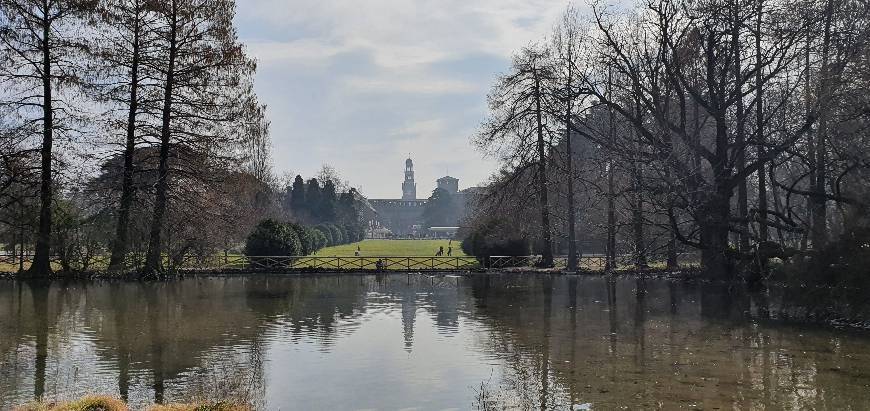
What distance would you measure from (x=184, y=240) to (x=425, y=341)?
1935 cm

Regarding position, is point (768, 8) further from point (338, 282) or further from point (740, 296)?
point (338, 282)

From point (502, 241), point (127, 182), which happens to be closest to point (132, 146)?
point (127, 182)

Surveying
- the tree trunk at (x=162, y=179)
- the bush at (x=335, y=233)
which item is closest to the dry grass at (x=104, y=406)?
the tree trunk at (x=162, y=179)

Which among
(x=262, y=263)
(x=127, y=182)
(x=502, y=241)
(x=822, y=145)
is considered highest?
(x=822, y=145)

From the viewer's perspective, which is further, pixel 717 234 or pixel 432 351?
pixel 717 234

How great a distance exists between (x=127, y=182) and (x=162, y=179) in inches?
52.9

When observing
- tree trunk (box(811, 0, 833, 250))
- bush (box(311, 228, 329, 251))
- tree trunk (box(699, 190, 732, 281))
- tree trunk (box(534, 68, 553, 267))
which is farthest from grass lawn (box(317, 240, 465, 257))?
tree trunk (box(811, 0, 833, 250))

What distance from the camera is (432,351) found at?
13586 mm

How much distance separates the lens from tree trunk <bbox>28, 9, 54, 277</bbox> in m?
27.5

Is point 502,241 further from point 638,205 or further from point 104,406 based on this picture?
point 104,406

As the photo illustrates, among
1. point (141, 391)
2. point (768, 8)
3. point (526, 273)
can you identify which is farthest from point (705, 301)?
point (141, 391)

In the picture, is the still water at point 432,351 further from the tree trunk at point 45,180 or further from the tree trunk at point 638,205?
the tree trunk at point 45,180

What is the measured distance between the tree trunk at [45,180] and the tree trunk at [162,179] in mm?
3590

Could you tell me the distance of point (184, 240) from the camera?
1228 inches
